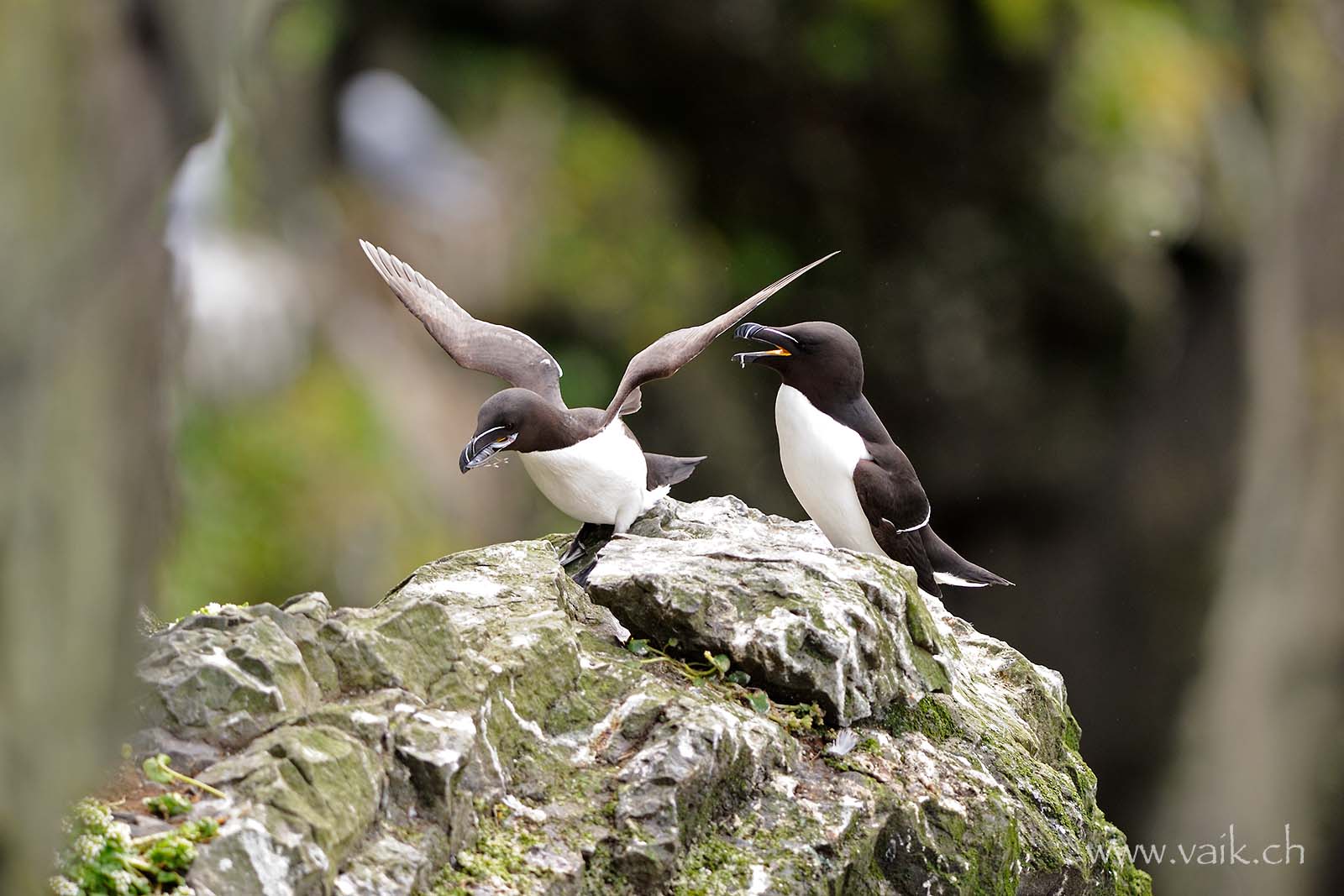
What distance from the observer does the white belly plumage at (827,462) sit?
17.1 feet

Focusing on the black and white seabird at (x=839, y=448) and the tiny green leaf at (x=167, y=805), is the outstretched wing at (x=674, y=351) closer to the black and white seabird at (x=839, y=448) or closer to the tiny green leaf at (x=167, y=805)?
the black and white seabird at (x=839, y=448)

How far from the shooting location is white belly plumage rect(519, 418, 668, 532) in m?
4.91

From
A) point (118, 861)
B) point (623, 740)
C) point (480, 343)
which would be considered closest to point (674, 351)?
point (480, 343)

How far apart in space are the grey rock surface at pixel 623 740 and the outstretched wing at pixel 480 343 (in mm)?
849

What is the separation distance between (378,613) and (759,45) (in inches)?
318

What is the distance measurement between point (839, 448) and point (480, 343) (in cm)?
156

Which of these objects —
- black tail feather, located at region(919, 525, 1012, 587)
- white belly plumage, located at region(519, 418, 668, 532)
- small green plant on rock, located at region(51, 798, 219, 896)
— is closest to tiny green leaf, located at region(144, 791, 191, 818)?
small green plant on rock, located at region(51, 798, 219, 896)

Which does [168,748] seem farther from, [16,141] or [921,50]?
[921,50]

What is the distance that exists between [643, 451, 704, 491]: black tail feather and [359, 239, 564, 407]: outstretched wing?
0.45 metres

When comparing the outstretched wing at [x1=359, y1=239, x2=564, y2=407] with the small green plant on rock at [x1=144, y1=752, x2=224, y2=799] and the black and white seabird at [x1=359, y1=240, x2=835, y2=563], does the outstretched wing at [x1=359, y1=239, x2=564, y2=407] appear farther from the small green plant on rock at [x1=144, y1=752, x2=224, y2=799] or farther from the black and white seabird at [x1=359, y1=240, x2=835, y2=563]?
the small green plant on rock at [x1=144, y1=752, x2=224, y2=799]

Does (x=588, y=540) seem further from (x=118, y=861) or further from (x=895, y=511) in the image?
(x=118, y=861)

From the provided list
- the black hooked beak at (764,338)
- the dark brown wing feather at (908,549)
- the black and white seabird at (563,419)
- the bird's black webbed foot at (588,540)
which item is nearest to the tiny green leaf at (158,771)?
the black and white seabird at (563,419)

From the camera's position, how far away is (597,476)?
4.99m

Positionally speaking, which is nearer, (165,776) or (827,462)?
(165,776)
